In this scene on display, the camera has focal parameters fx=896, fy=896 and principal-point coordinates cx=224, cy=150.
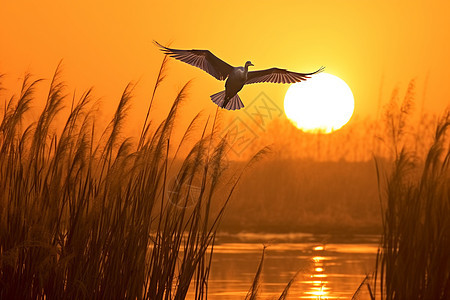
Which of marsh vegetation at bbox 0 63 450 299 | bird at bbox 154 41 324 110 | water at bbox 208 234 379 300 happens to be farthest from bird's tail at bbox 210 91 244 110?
marsh vegetation at bbox 0 63 450 299

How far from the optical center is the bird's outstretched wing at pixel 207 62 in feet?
25.4

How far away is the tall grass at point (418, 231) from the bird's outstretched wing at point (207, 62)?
135 inches

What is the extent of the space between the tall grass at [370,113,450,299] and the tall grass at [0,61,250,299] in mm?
903

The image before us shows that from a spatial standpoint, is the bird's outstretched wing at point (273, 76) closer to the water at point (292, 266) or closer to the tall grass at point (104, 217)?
the water at point (292, 266)

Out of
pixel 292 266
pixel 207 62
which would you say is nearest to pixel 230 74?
pixel 207 62

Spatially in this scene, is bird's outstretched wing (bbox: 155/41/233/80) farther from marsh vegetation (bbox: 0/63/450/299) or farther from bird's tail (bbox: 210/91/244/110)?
marsh vegetation (bbox: 0/63/450/299)

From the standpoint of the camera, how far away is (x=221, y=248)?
513 inches

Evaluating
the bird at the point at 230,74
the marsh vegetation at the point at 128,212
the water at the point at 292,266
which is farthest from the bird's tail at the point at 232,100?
the marsh vegetation at the point at 128,212

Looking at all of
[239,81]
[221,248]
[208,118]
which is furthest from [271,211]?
[208,118]

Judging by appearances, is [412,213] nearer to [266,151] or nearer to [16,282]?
[266,151]

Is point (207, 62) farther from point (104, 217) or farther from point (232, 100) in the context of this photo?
point (104, 217)

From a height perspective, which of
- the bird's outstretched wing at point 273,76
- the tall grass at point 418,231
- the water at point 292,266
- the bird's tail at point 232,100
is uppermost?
the bird's outstretched wing at point 273,76

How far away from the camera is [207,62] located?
794 cm

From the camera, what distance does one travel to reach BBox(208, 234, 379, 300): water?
26.1ft
